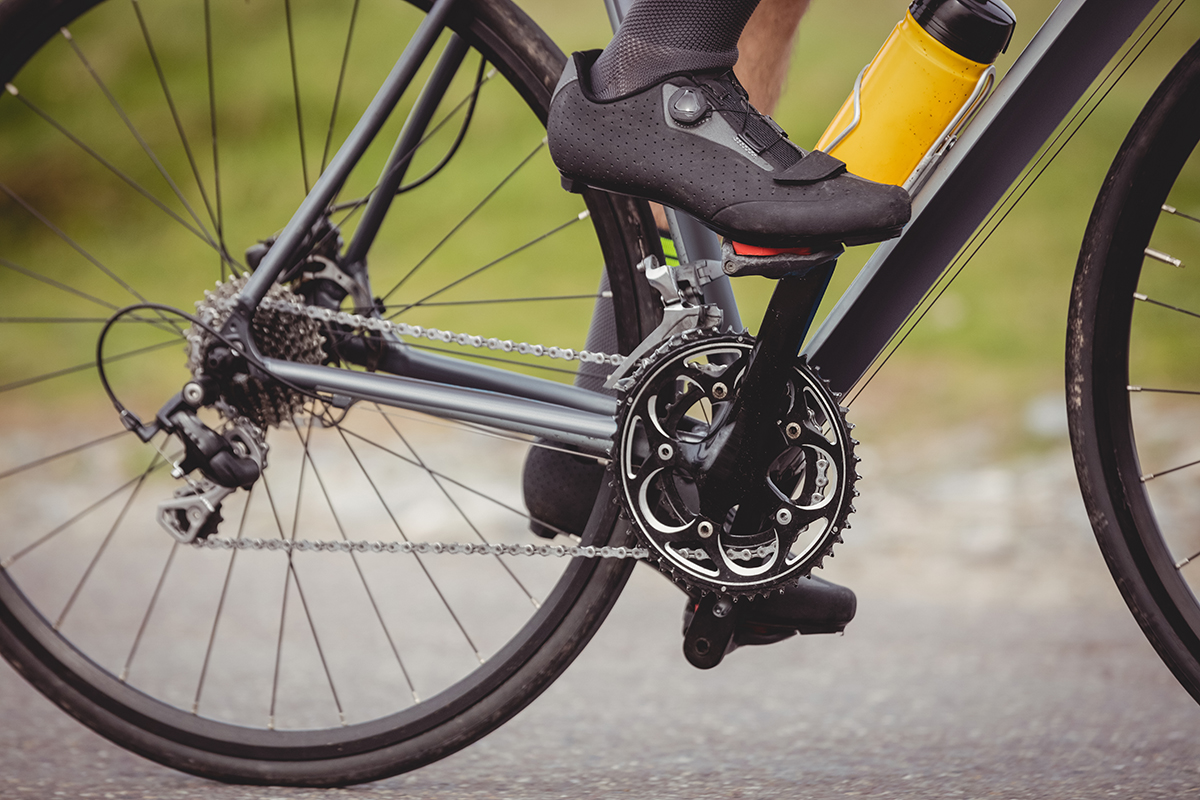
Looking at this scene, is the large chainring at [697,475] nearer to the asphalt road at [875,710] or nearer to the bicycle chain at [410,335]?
the bicycle chain at [410,335]

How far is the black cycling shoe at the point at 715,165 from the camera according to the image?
101 centimetres

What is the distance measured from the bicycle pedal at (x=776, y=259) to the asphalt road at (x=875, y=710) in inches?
27.1

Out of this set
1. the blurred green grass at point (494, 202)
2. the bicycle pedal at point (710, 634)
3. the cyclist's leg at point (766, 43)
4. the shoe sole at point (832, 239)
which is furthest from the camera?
the blurred green grass at point (494, 202)

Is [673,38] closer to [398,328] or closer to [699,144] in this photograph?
[699,144]

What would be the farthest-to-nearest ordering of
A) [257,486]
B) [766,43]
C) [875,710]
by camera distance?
[257,486] < [875,710] < [766,43]

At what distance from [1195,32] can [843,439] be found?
4.42 m

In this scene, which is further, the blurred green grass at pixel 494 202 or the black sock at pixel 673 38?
the blurred green grass at pixel 494 202

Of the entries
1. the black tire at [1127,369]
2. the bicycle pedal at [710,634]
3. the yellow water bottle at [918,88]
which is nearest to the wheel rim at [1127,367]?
the black tire at [1127,369]

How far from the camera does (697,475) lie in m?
1.13

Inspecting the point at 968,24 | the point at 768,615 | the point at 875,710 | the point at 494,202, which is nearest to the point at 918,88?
the point at 968,24

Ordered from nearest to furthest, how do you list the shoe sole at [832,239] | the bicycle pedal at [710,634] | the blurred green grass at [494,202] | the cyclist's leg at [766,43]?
1. the shoe sole at [832,239]
2. the bicycle pedal at [710,634]
3. the cyclist's leg at [766,43]
4. the blurred green grass at [494,202]

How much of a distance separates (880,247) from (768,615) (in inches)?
17.3

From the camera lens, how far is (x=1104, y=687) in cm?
181

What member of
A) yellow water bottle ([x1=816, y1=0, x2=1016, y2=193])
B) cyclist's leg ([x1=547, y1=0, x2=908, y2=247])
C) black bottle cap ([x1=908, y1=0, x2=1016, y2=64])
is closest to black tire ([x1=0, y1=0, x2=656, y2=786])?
cyclist's leg ([x1=547, y1=0, x2=908, y2=247])
